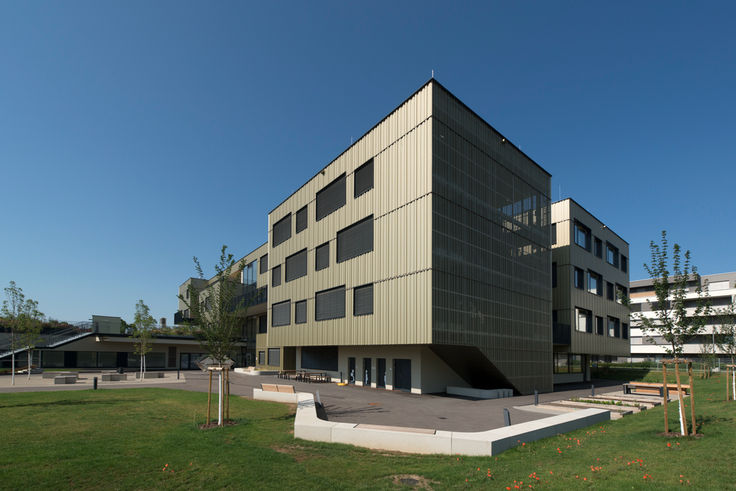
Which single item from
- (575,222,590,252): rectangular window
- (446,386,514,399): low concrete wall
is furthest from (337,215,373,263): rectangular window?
(575,222,590,252): rectangular window

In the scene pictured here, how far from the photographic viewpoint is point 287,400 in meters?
21.6

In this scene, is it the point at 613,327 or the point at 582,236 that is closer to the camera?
the point at 582,236

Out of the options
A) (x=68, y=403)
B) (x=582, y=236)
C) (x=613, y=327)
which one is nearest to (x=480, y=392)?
(x=68, y=403)

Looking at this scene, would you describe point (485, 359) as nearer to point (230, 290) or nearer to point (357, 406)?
point (357, 406)

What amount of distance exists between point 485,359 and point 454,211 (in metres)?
8.90

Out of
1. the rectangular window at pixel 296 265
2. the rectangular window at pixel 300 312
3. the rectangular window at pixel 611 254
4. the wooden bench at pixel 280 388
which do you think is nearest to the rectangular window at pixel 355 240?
the rectangular window at pixel 296 265

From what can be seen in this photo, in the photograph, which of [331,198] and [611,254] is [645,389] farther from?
[611,254]

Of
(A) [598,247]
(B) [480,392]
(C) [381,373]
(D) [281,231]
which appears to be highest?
(D) [281,231]

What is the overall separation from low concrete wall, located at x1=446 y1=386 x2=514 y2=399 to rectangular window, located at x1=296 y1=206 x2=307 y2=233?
19.1 meters

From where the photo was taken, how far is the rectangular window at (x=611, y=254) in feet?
157

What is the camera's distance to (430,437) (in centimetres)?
1109

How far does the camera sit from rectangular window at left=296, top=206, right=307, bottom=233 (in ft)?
131

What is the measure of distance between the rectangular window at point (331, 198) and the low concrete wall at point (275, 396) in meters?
15.2

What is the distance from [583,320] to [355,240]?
23750 mm
